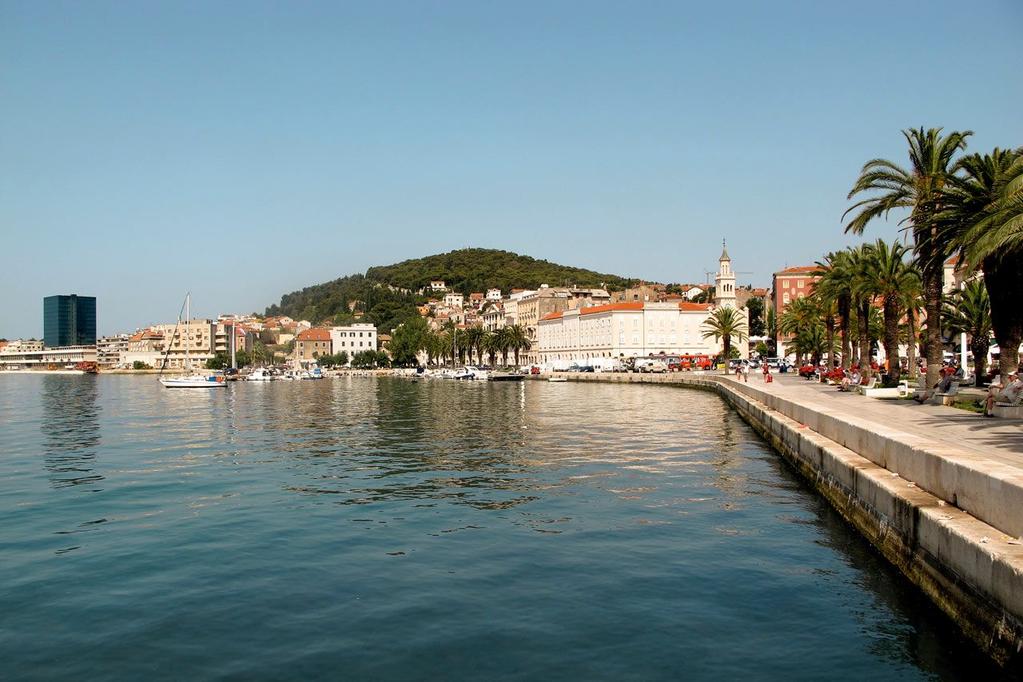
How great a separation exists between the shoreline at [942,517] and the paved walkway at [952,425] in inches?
45.3

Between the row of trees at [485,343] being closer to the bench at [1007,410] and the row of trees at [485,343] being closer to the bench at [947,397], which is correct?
the bench at [947,397]

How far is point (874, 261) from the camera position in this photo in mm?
47219

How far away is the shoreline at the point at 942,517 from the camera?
9.65m

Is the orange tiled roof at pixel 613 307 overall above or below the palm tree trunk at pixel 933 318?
above

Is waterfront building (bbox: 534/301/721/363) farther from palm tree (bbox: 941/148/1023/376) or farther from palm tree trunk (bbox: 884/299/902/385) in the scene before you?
palm tree (bbox: 941/148/1023/376)

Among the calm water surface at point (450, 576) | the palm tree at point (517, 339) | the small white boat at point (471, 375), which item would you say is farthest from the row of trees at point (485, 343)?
the calm water surface at point (450, 576)

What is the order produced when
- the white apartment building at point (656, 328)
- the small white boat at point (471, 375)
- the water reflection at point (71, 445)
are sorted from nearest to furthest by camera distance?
the water reflection at point (71, 445) < the small white boat at point (471, 375) < the white apartment building at point (656, 328)

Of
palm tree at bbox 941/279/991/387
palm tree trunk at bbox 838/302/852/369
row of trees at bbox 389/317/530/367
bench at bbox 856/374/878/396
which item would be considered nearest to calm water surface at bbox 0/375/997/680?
bench at bbox 856/374/878/396

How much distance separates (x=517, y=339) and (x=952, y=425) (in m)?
149

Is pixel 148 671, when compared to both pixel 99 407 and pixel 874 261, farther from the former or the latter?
pixel 99 407

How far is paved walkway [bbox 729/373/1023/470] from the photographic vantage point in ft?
57.3

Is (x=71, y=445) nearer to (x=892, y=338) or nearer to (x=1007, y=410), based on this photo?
(x=1007, y=410)

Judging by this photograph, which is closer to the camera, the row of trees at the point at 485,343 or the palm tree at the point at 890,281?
the palm tree at the point at 890,281

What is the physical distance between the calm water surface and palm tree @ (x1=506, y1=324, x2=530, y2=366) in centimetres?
14222
